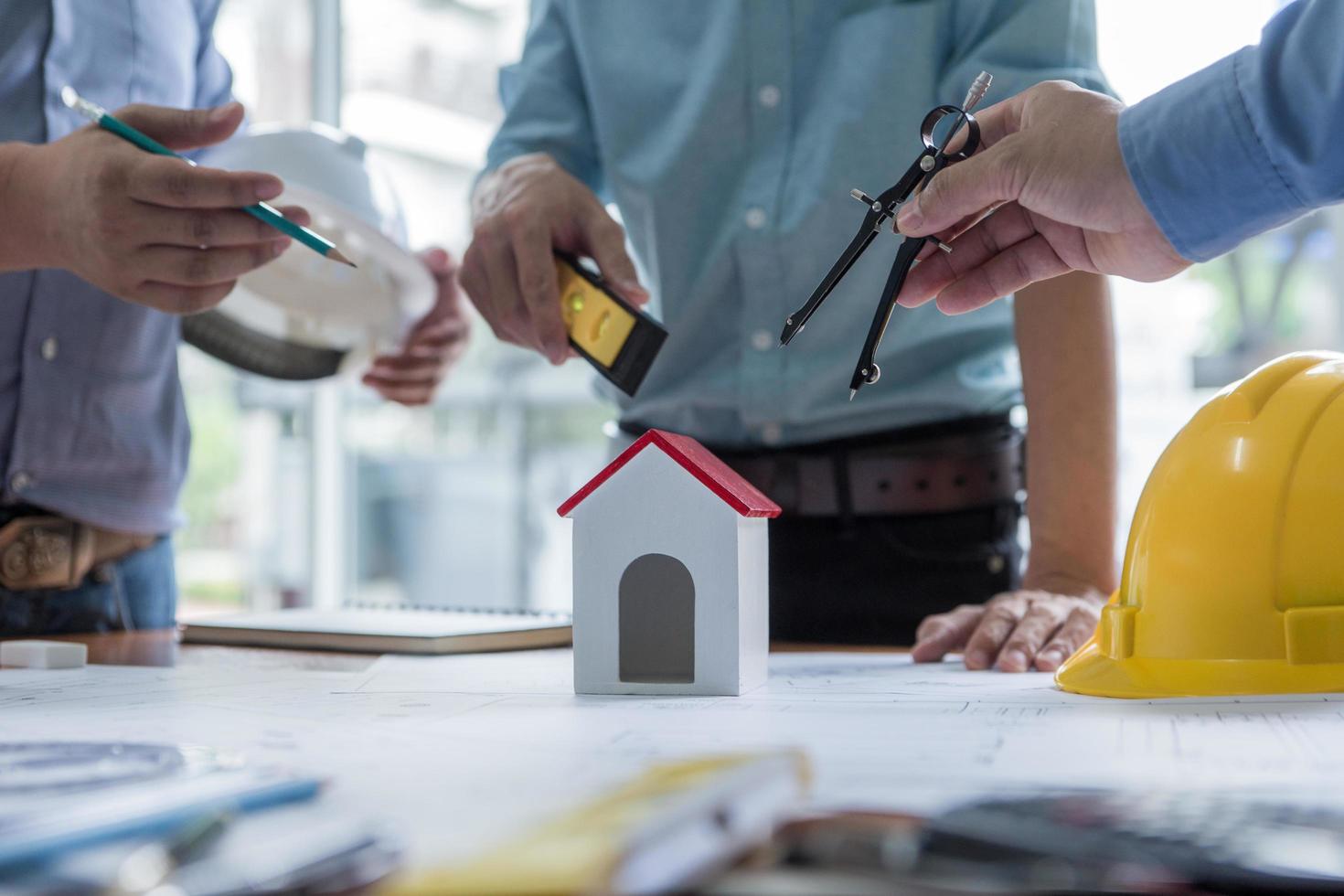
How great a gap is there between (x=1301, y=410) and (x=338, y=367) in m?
0.88

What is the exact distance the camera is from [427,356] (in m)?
1.37

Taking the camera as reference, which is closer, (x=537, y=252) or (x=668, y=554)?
(x=668, y=554)

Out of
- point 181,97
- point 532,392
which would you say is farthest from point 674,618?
point 532,392

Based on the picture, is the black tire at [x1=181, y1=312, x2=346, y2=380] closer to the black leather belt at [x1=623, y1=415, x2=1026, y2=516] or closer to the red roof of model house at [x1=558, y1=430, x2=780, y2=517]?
the black leather belt at [x1=623, y1=415, x2=1026, y2=516]

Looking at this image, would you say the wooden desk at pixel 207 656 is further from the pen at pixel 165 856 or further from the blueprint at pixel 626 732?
the pen at pixel 165 856

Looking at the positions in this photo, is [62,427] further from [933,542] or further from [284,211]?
[933,542]

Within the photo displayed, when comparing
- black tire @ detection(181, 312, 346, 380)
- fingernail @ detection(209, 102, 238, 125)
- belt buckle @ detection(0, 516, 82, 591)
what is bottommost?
belt buckle @ detection(0, 516, 82, 591)

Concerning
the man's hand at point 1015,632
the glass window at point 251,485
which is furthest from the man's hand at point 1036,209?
the glass window at point 251,485

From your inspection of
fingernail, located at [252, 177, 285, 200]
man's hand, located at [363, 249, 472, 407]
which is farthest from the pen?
man's hand, located at [363, 249, 472, 407]

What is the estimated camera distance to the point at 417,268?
1.04 m

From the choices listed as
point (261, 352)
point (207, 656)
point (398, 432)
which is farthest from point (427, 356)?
point (398, 432)

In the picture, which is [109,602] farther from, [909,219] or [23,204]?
[909,219]

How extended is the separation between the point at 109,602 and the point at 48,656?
14.1 inches

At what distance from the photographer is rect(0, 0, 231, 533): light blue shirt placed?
3.56 ft
